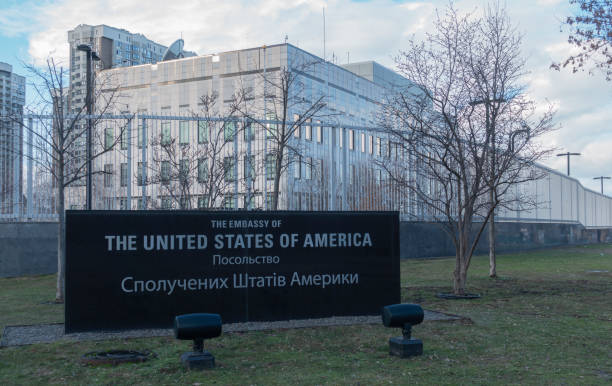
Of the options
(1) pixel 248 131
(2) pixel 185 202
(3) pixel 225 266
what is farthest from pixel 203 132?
(3) pixel 225 266

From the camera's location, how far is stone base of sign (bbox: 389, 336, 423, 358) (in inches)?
333

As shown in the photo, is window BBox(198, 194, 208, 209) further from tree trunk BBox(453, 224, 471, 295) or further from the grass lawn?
tree trunk BBox(453, 224, 471, 295)

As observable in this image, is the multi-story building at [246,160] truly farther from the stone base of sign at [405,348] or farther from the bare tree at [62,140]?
the stone base of sign at [405,348]

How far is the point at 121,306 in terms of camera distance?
9.84m

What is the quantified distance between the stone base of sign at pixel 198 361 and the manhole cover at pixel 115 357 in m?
0.73

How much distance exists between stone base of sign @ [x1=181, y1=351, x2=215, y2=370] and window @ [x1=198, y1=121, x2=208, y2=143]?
12.8 metres

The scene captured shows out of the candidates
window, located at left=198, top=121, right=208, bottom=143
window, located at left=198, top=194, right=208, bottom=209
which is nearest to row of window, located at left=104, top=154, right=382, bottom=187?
window, located at left=198, top=194, right=208, bottom=209

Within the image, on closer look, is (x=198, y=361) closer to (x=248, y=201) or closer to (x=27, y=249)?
(x=248, y=201)

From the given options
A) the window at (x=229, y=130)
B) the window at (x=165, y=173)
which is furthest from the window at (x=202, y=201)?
the window at (x=229, y=130)

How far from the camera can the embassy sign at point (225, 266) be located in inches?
385

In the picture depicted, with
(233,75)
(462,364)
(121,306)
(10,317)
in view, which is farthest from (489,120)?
(233,75)

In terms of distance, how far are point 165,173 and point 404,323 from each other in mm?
12836

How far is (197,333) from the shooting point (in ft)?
25.6

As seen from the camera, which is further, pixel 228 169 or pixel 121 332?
pixel 228 169
